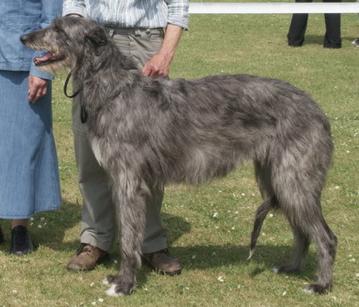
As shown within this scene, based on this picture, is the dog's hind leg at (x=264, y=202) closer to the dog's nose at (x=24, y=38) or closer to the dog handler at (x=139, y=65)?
the dog handler at (x=139, y=65)

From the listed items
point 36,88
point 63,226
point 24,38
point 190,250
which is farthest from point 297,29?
point 24,38

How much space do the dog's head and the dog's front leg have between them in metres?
0.96

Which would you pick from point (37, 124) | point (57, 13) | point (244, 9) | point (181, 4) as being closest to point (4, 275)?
point (37, 124)

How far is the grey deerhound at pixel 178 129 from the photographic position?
5.26 metres

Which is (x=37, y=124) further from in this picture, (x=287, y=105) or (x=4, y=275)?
(x=287, y=105)

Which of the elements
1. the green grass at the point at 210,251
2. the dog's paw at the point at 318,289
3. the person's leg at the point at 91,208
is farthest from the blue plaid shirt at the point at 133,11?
the dog's paw at the point at 318,289

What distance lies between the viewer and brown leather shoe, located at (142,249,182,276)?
236 inches

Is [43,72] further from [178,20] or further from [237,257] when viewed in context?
[237,257]

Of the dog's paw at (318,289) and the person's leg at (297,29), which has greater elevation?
the dog's paw at (318,289)

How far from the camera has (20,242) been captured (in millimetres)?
6402

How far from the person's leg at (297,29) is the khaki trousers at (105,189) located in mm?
11967

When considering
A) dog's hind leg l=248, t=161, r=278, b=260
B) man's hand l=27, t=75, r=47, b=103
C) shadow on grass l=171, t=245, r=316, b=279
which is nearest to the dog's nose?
man's hand l=27, t=75, r=47, b=103

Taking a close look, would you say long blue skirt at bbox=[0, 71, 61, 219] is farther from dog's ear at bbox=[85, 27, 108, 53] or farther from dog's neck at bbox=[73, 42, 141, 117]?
dog's ear at bbox=[85, 27, 108, 53]

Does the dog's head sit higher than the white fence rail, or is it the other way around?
the dog's head
